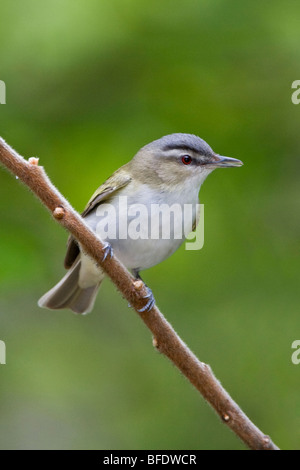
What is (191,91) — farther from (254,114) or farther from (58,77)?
(58,77)

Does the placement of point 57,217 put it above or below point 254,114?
below

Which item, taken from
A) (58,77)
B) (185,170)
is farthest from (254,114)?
(58,77)

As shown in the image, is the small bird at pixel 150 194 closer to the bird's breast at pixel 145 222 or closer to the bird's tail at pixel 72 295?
the bird's breast at pixel 145 222

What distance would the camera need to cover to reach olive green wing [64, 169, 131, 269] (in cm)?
434

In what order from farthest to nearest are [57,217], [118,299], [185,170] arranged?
[118,299]
[185,170]
[57,217]

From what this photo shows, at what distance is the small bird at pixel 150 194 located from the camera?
13.9 ft

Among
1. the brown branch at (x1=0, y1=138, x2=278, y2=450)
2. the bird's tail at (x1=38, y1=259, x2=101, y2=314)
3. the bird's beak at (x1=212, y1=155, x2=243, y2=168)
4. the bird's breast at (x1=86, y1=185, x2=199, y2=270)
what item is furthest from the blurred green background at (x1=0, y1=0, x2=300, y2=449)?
the brown branch at (x1=0, y1=138, x2=278, y2=450)

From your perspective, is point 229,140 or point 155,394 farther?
point 155,394

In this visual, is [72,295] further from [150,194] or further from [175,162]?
[175,162]

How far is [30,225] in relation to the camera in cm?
454

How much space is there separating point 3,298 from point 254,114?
6.45ft

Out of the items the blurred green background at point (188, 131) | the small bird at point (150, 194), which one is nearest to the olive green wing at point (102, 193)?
the small bird at point (150, 194)

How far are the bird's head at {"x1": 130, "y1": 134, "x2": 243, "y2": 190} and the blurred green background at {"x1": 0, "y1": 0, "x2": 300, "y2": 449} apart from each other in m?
0.17

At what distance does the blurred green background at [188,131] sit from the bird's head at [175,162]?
0.17 meters
